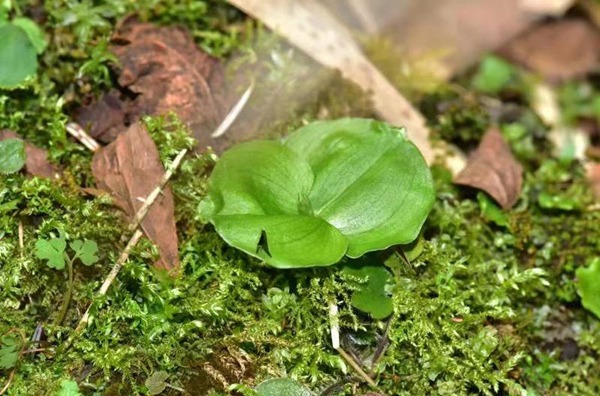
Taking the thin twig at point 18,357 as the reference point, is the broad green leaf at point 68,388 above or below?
below

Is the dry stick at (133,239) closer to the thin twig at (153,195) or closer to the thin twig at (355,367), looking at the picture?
the thin twig at (153,195)

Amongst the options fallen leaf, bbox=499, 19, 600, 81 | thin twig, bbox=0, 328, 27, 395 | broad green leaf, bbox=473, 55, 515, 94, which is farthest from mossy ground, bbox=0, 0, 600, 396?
fallen leaf, bbox=499, 19, 600, 81

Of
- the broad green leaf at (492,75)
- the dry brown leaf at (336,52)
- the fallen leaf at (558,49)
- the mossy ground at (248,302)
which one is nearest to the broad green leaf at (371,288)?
the mossy ground at (248,302)

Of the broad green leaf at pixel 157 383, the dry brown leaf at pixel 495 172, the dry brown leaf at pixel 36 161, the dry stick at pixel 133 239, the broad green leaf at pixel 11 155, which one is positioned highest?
the broad green leaf at pixel 11 155

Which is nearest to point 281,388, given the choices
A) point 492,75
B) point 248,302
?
point 248,302

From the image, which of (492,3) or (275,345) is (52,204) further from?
(492,3)

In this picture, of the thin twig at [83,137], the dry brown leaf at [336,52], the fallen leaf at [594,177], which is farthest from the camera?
the fallen leaf at [594,177]
